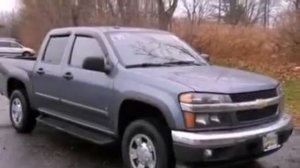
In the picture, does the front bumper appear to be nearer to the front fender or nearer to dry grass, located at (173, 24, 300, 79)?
the front fender

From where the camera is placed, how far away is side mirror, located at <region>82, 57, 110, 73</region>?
19.0 feet

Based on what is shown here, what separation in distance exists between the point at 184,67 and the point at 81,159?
5.91 ft

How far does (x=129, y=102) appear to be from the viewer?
5.50 metres

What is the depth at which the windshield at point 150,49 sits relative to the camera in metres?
5.97

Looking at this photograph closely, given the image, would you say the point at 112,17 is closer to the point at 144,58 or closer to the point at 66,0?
the point at 66,0

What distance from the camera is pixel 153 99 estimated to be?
16.6ft

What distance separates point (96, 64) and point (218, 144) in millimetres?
1887

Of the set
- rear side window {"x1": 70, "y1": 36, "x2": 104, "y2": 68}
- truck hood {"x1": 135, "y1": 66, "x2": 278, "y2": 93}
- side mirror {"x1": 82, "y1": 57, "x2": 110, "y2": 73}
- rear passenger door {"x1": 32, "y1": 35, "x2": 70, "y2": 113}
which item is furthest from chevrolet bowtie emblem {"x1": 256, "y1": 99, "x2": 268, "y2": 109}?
rear passenger door {"x1": 32, "y1": 35, "x2": 70, "y2": 113}

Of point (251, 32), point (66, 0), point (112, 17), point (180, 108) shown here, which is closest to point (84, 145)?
point (180, 108)

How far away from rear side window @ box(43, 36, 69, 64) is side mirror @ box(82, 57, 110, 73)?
0.96 metres

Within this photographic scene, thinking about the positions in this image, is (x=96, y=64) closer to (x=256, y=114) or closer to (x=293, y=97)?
(x=256, y=114)

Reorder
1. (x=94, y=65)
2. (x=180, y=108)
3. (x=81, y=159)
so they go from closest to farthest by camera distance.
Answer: (x=180, y=108)
(x=94, y=65)
(x=81, y=159)

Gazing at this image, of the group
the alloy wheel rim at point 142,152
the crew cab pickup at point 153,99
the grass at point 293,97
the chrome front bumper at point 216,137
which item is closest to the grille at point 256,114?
the crew cab pickup at point 153,99

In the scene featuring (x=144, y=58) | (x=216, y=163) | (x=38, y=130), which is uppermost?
(x=144, y=58)
